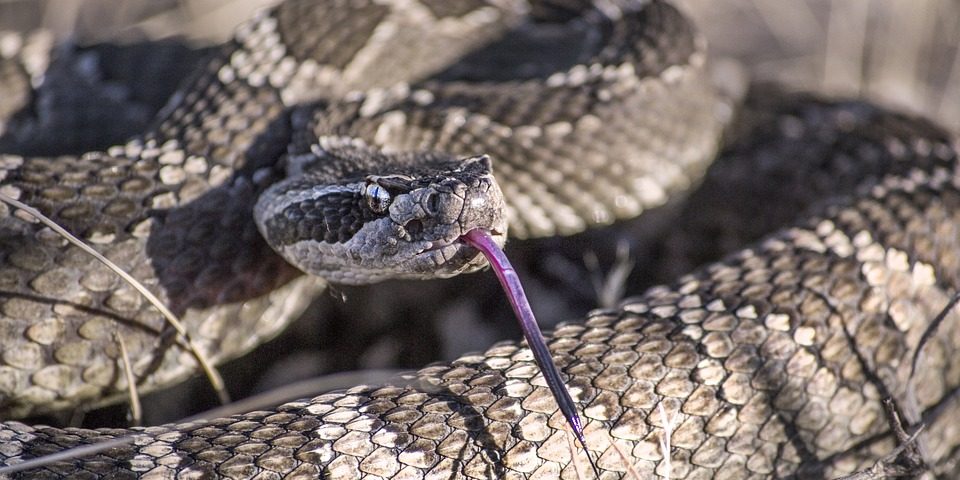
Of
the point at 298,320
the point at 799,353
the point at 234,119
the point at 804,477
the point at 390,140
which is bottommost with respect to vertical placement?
the point at 804,477

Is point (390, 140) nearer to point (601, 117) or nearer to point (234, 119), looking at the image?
point (234, 119)

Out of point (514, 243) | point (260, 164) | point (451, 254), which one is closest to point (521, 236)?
point (514, 243)

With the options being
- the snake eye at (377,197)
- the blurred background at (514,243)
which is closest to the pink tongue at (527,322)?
the snake eye at (377,197)

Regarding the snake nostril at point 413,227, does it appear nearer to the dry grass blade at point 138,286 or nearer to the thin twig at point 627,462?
the thin twig at point 627,462

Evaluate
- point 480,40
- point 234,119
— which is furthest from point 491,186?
point 480,40

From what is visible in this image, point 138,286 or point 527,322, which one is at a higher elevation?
point 138,286

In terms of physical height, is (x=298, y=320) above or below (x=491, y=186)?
below

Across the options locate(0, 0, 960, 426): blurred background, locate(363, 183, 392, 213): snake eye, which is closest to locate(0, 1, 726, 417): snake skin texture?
locate(0, 0, 960, 426): blurred background

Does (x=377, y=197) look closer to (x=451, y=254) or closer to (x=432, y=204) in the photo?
(x=432, y=204)
